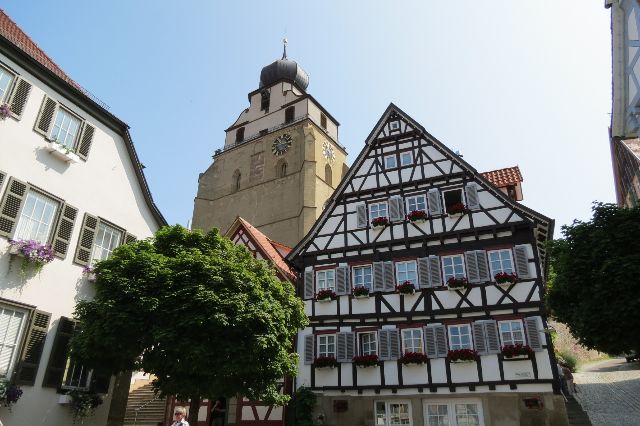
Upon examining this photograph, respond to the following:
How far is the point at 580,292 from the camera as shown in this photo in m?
12.3

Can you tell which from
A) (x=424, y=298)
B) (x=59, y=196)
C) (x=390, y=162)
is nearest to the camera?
(x=59, y=196)

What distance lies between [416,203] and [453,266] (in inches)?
116

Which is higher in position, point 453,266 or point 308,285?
point 453,266

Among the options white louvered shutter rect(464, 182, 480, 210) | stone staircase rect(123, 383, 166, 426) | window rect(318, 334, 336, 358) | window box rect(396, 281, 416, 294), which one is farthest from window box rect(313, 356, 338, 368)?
white louvered shutter rect(464, 182, 480, 210)

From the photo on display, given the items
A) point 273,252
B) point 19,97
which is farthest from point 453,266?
point 19,97

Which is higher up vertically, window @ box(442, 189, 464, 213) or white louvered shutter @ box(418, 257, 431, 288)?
window @ box(442, 189, 464, 213)

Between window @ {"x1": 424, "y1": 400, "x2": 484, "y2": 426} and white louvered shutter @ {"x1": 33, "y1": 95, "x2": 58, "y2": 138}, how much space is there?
13.9 metres

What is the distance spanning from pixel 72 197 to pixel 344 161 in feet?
138

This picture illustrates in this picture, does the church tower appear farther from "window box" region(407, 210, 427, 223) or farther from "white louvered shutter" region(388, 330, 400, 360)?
"white louvered shutter" region(388, 330, 400, 360)

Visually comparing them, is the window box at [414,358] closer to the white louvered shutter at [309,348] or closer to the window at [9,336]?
the white louvered shutter at [309,348]

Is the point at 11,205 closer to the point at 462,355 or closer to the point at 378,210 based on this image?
the point at 378,210

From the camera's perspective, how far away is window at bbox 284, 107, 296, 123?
5138 centimetres

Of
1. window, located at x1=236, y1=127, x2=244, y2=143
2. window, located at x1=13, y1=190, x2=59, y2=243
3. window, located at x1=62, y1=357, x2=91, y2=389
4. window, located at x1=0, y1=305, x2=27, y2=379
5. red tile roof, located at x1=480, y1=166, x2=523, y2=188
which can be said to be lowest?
window, located at x1=62, y1=357, x2=91, y2=389

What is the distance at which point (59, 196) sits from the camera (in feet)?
41.0
